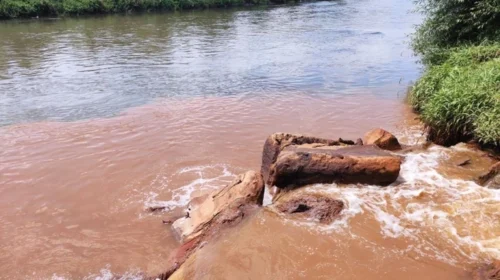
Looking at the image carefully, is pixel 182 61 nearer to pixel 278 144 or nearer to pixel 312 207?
pixel 278 144

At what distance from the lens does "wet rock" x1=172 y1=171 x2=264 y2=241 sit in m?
5.66

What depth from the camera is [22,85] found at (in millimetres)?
14820

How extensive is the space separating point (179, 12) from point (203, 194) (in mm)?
37947

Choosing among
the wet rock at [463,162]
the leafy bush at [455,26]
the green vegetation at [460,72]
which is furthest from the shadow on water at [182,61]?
the wet rock at [463,162]

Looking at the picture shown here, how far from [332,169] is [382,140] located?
2.08 m

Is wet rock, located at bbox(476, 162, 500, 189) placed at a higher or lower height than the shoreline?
lower

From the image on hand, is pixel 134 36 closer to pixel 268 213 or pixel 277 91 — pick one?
pixel 277 91

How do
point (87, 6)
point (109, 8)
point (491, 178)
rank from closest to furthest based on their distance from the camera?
point (491, 178) → point (87, 6) → point (109, 8)

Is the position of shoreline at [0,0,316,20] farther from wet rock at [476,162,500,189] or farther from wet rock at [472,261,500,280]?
wet rock at [472,261,500,280]

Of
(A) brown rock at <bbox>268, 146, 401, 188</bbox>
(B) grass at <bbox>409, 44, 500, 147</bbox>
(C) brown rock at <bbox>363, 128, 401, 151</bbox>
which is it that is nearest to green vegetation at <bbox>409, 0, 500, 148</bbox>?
(B) grass at <bbox>409, 44, 500, 147</bbox>

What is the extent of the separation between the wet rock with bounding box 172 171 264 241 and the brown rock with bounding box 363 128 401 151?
2.94m

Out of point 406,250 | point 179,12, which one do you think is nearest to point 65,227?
point 406,250

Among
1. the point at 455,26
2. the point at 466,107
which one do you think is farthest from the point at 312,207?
the point at 455,26

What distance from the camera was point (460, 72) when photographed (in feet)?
31.7
